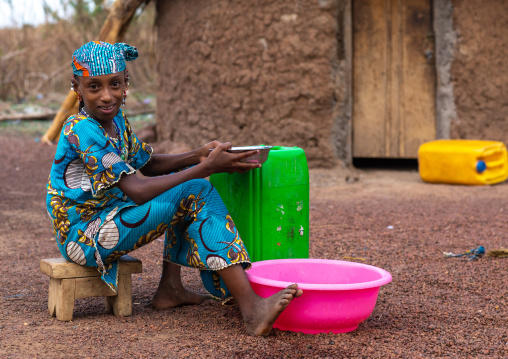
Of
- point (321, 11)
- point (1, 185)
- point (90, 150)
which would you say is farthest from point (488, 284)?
point (1, 185)

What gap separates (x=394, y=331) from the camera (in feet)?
8.11

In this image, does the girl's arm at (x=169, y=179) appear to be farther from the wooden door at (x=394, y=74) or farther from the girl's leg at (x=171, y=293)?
the wooden door at (x=394, y=74)

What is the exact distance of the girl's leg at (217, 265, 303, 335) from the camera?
227 centimetres

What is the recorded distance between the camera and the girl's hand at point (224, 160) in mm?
2430

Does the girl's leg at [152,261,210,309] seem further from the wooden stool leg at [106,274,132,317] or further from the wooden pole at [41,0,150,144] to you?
the wooden pole at [41,0,150,144]

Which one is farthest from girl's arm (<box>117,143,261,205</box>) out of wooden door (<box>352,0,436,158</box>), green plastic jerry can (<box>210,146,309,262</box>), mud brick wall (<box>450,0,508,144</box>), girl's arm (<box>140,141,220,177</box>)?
wooden door (<box>352,0,436,158</box>)

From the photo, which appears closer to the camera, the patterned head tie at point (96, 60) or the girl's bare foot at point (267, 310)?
the girl's bare foot at point (267, 310)

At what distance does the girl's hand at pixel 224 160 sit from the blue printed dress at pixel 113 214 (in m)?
0.10

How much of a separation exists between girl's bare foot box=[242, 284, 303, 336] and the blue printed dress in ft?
0.62

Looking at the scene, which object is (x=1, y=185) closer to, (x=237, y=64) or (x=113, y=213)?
(x=237, y=64)

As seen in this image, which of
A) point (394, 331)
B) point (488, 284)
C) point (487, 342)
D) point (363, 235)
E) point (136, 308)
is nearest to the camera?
point (487, 342)

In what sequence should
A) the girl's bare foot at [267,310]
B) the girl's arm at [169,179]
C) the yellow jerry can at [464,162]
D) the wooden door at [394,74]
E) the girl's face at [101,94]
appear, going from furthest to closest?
1. the wooden door at [394,74]
2. the yellow jerry can at [464,162]
3. the girl's face at [101,94]
4. the girl's arm at [169,179]
5. the girl's bare foot at [267,310]

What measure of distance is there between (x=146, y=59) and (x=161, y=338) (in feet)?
38.1

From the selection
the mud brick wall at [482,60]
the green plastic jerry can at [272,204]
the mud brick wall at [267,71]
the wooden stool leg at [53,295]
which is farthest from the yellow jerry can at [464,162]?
the wooden stool leg at [53,295]
